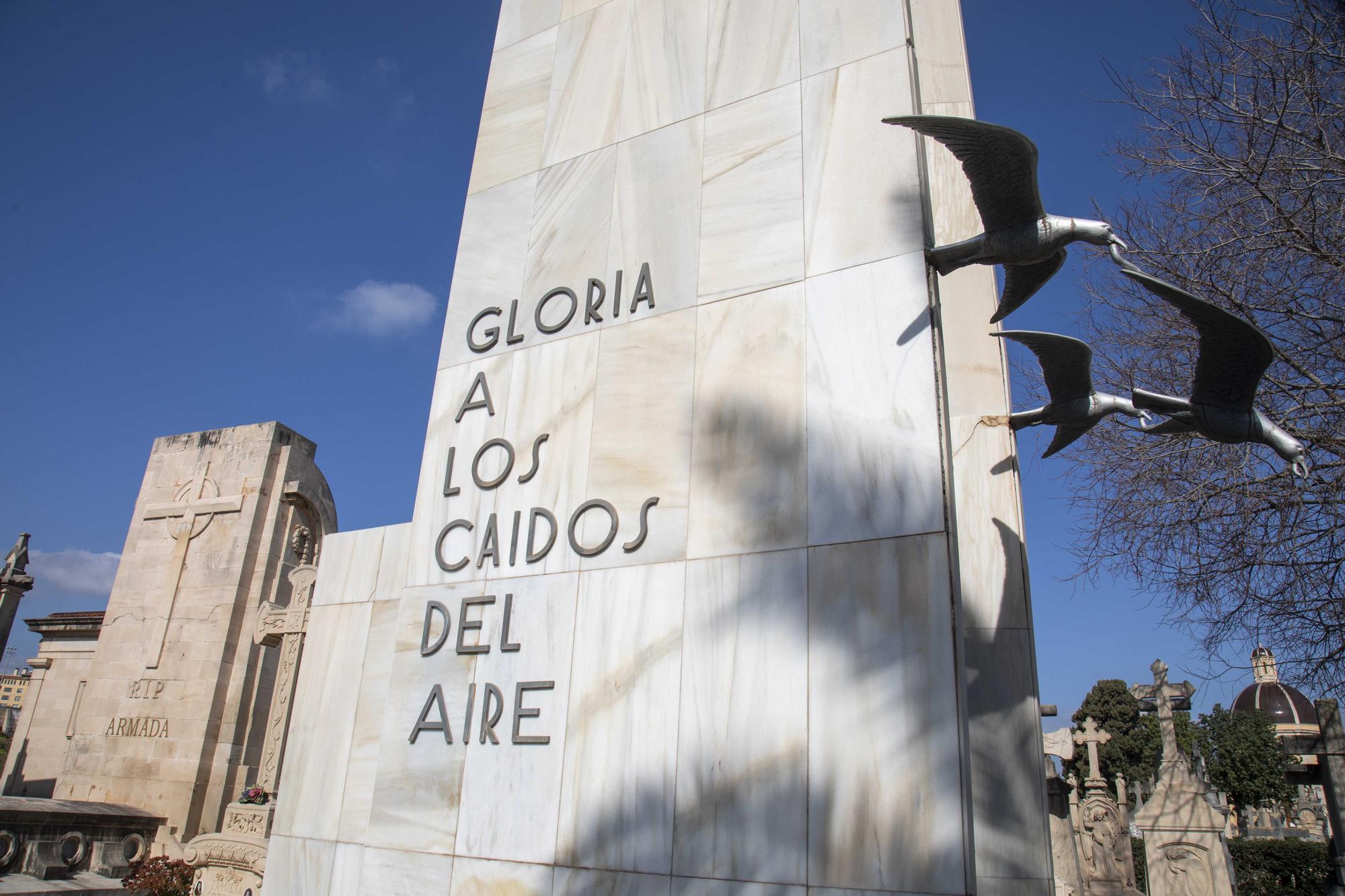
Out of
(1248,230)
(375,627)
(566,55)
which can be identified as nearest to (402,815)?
(375,627)

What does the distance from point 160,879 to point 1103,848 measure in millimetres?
17274

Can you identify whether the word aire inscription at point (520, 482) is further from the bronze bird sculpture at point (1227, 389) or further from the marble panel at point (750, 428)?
the bronze bird sculpture at point (1227, 389)

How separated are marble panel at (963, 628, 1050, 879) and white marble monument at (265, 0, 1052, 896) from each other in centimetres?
2

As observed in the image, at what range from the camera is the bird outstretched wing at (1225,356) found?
178 inches

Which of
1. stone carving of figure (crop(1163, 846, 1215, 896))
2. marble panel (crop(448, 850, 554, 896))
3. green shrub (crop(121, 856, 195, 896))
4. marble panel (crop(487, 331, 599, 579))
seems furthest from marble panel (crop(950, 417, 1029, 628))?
green shrub (crop(121, 856, 195, 896))

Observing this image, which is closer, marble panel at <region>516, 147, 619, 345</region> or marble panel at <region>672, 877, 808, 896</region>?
marble panel at <region>672, 877, 808, 896</region>

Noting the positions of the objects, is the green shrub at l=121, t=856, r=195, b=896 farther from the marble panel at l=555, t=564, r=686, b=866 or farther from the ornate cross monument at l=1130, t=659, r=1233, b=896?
the ornate cross monument at l=1130, t=659, r=1233, b=896

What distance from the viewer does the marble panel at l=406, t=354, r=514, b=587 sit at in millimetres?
5934

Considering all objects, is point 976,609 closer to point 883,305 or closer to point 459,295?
point 883,305

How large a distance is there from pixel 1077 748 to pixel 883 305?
18496mm

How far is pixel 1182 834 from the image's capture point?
1450cm

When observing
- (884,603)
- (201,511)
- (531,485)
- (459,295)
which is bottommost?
(884,603)

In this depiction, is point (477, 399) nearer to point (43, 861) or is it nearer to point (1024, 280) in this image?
point (1024, 280)

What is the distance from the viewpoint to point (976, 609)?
5918 millimetres
